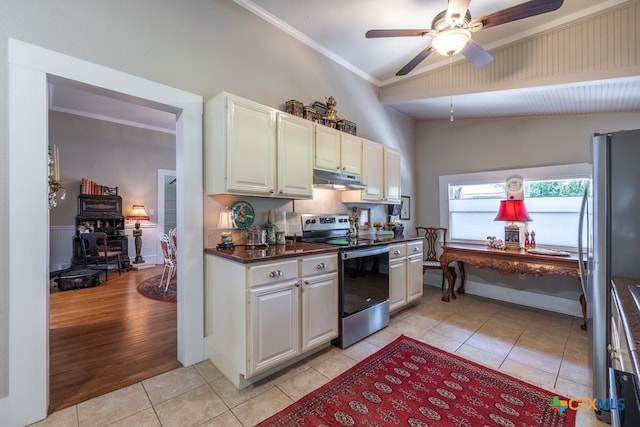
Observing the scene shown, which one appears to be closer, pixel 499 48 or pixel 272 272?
pixel 272 272

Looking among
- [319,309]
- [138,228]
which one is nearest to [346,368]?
[319,309]

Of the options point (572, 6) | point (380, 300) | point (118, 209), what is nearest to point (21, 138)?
point (380, 300)

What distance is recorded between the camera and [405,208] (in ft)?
15.0

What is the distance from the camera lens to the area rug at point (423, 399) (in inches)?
65.2

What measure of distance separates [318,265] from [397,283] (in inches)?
52.3

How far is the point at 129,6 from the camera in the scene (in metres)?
2.04

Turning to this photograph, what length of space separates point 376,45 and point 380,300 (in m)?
3.01

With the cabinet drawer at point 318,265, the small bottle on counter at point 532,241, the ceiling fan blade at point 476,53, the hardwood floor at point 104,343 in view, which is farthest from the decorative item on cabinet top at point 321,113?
the small bottle on counter at point 532,241

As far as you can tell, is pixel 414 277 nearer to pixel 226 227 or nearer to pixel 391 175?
pixel 391 175

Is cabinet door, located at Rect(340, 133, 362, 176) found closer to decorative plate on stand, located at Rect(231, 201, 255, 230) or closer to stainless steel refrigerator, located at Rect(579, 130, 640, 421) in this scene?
decorative plate on stand, located at Rect(231, 201, 255, 230)

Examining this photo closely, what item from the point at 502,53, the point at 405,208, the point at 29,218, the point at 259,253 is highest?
the point at 502,53

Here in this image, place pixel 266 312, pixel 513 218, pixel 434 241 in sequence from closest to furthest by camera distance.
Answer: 1. pixel 266 312
2. pixel 513 218
3. pixel 434 241

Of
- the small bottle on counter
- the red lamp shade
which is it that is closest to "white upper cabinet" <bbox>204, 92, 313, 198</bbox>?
the red lamp shade

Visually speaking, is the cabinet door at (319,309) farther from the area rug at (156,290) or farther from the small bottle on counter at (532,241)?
the small bottle on counter at (532,241)
